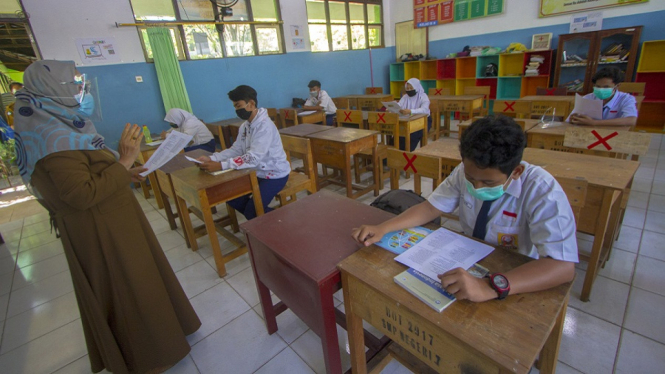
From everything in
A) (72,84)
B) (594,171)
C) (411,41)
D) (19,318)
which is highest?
(411,41)

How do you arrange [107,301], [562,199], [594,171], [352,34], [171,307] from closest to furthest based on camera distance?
[562,199], [107,301], [171,307], [594,171], [352,34]

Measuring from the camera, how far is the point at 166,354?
5.05ft

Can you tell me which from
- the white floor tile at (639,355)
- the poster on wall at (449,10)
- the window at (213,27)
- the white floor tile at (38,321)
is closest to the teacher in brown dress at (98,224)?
the white floor tile at (38,321)

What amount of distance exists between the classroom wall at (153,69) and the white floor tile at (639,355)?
5.44m

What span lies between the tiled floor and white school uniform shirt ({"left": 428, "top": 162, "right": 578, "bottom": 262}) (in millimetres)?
825

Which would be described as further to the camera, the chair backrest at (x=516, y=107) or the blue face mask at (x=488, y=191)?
the chair backrest at (x=516, y=107)

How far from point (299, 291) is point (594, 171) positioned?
173 cm

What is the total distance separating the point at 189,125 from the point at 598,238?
13.2 ft

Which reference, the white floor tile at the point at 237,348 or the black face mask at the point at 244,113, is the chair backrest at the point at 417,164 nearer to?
the black face mask at the point at 244,113

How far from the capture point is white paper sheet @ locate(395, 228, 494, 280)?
963mm

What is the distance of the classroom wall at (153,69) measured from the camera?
12.8 ft

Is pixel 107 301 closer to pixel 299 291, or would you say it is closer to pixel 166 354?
pixel 166 354

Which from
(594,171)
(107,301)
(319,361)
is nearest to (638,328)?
(594,171)

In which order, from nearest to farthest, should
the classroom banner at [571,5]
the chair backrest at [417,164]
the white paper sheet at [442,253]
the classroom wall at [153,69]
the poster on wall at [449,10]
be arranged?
the white paper sheet at [442,253], the chair backrest at [417,164], the classroom wall at [153,69], the classroom banner at [571,5], the poster on wall at [449,10]
